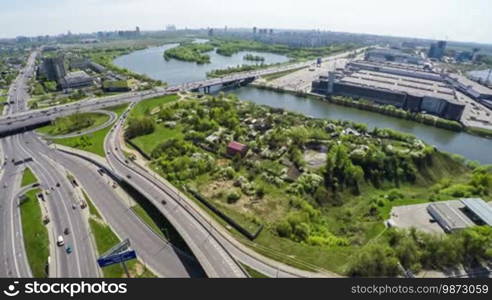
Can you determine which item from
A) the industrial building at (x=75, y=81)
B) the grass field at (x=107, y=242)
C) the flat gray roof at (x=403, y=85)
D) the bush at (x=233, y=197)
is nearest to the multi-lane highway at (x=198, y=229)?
the bush at (x=233, y=197)

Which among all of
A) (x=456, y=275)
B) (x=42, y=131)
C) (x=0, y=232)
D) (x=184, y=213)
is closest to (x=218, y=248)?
(x=184, y=213)

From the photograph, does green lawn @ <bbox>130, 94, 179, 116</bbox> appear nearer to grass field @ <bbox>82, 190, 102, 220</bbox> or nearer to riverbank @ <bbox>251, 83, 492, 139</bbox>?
grass field @ <bbox>82, 190, 102, 220</bbox>

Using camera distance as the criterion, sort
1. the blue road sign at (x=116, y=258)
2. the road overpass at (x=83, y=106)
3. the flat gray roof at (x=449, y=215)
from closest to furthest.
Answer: the blue road sign at (x=116, y=258) → the flat gray roof at (x=449, y=215) → the road overpass at (x=83, y=106)

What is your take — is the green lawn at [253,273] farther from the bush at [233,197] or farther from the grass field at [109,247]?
the bush at [233,197]

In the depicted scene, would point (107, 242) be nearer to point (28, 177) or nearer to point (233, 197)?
point (233, 197)

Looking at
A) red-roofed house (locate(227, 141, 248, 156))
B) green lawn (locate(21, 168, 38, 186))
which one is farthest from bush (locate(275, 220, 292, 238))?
green lawn (locate(21, 168, 38, 186))

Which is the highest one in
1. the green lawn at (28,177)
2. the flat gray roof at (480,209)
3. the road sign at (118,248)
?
the road sign at (118,248)
